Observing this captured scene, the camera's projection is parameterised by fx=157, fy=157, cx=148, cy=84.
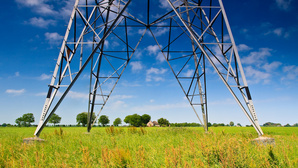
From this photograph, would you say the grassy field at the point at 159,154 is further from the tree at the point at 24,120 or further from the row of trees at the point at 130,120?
the tree at the point at 24,120

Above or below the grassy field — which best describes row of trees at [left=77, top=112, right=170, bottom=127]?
below

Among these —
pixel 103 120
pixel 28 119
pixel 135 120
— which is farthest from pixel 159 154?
pixel 28 119

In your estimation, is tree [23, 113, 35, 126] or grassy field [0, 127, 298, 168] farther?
tree [23, 113, 35, 126]

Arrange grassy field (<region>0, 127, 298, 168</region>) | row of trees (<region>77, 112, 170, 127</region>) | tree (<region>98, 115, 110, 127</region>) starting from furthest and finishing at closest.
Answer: tree (<region>98, 115, 110, 127</region>) < row of trees (<region>77, 112, 170, 127</region>) < grassy field (<region>0, 127, 298, 168</region>)

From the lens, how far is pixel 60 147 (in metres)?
5.51

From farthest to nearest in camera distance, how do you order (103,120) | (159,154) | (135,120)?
(103,120) → (135,120) → (159,154)

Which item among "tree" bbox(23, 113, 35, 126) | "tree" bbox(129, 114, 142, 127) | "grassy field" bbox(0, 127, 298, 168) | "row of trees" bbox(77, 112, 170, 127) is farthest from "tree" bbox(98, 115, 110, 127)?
"grassy field" bbox(0, 127, 298, 168)

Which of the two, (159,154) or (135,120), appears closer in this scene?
(159,154)

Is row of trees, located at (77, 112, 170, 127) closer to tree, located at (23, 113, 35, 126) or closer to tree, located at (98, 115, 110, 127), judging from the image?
→ tree, located at (98, 115, 110, 127)

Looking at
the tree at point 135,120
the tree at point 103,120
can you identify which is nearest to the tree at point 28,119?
the tree at point 103,120

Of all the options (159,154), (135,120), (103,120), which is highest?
(159,154)

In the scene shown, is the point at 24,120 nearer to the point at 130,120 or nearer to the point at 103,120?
the point at 103,120

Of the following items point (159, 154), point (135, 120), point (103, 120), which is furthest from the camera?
point (103, 120)

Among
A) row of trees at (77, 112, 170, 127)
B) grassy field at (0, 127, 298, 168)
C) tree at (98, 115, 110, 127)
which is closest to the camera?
grassy field at (0, 127, 298, 168)
